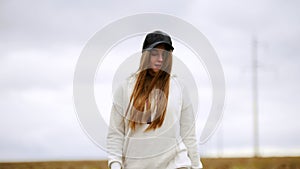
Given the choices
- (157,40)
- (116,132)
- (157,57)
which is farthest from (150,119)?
(157,40)

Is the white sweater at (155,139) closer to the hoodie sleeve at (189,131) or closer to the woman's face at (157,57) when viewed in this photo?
the hoodie sleeve at (189,131)

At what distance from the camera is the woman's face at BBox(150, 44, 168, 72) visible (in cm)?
482

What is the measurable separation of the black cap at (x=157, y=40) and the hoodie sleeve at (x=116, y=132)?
0.44 metres

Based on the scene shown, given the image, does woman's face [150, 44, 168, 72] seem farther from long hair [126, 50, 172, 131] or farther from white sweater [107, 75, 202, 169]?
white sweater [107, 75, 202, 169]

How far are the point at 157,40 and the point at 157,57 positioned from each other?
5.2 inches

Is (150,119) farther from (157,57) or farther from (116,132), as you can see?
(157,57)

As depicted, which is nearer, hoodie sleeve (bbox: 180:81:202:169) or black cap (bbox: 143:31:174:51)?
black cap (bbox: 143:31:174:51)

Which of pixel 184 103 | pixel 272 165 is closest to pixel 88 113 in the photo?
pixel 184 103

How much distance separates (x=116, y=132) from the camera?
16.1 ft

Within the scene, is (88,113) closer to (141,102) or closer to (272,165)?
(141,102)

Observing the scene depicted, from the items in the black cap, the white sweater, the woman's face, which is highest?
the black cap

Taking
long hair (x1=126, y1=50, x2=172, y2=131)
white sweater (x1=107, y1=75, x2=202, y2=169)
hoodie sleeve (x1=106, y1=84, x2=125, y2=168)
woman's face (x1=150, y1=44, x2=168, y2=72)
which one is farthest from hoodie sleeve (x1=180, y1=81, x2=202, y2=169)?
hoodie sleeve (x1=106, y1=84, x2=125, y2=168)

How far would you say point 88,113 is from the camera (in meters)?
4.97

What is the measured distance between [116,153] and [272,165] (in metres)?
10.3
